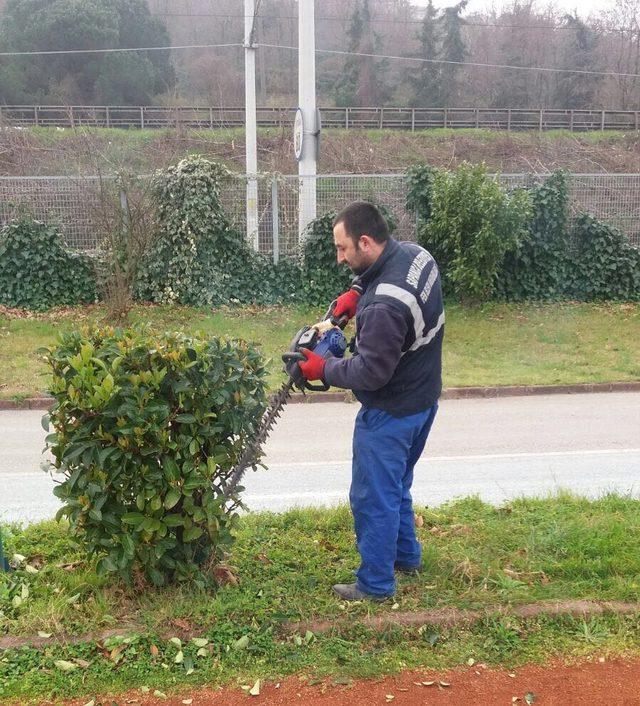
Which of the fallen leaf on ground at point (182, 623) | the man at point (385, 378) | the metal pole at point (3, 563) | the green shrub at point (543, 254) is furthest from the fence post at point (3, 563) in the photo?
the green shrub at point (543, 254)

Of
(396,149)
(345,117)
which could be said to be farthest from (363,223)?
(345,117)

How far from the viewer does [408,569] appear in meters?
4.17

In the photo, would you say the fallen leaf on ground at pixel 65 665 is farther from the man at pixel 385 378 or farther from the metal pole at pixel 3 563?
the man at pixel 385 378

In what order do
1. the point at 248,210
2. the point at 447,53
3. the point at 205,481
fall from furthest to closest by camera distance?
1. the point at 447,53
2. the point at 248,210
3. the point at 205,481

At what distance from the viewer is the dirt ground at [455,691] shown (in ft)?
10.3

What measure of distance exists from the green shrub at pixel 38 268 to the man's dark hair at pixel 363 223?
10757mm

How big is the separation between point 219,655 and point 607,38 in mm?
53396

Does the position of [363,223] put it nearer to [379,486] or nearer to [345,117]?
[379,486]

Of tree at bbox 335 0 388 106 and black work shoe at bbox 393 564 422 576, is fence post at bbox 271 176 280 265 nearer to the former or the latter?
black work shoe at bbox 393 564 422 576

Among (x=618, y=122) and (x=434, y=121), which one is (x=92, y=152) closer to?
(x=434, y=121)

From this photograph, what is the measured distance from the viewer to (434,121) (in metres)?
40.0

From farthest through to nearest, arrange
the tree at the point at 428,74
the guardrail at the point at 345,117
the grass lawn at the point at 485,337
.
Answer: the tree at the point at 428,74 < the guardrail at the point at 345,117 < the grass lawn at the point at 485,337

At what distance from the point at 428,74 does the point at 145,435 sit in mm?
45080

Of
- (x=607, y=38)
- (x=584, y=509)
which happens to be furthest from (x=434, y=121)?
(x=584, y=509)
